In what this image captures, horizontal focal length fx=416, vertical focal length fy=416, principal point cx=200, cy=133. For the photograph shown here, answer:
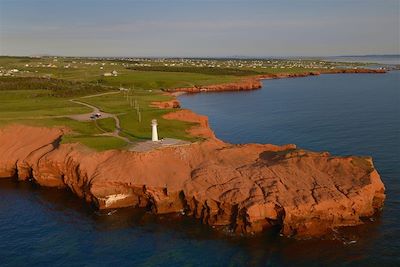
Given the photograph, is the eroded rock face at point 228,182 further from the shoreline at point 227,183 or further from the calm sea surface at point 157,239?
the calm sea surface at point 157,239

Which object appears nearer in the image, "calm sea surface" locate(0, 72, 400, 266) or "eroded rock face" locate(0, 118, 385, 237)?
"calm sea surface" locate(0, 72, 400, 266)

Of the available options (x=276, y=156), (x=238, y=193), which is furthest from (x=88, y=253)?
(x=276, y=156)

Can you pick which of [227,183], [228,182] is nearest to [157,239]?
[227,183]

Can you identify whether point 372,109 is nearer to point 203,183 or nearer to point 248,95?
point 248,95

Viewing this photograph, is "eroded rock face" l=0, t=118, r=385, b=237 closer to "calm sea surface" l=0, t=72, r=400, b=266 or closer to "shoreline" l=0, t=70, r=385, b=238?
"shoreline" l=0, t=70, r=385, b=238

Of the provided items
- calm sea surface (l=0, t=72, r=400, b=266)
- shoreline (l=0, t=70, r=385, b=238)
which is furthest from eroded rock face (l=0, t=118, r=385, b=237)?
calm sea surface (l=0, t=72, r=400, b=266)

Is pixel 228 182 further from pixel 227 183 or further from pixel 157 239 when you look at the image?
pixel 157 239
